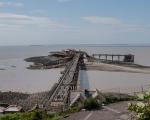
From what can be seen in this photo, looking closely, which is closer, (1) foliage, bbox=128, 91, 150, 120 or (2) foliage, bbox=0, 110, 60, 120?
(1) foliage, bbox=128, 91, 150, 120

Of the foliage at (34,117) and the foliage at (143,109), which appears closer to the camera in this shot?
the foliage at (143,109)

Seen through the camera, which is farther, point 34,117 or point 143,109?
point 34,117

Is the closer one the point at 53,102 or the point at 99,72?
the point at 53,102

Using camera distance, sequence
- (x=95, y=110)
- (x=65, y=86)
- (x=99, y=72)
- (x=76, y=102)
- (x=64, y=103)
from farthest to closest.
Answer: (x=99, y=72)
(x=65, y=86)
(x=64, y=103)
(x=76, y=102)
(x=95, y=110)

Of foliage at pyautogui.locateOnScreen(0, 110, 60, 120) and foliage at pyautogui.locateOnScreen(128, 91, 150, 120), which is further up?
foliage at pyautogui.locateOnScreen(128, 91, 150, 120)

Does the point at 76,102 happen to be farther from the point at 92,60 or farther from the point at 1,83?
the point at 92,60

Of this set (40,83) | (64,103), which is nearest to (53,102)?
(64,103)

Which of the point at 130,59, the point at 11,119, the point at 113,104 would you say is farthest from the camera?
the point at 130,59

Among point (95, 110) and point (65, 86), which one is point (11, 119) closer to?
point (95, 110)

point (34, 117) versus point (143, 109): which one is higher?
point (143, 109)

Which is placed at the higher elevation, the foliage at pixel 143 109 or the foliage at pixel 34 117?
the foliage at pixel 143 109
